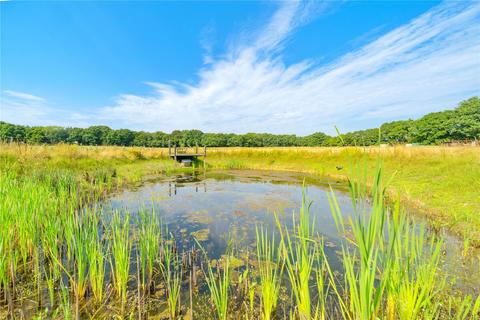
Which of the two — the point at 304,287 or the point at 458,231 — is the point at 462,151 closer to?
the point at 458,231

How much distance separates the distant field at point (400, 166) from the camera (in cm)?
598

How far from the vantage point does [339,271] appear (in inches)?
150

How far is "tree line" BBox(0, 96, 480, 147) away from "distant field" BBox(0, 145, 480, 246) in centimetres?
2166

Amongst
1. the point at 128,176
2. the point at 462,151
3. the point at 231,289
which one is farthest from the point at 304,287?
the point at 462,151

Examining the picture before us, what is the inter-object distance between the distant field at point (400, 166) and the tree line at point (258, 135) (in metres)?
21.7

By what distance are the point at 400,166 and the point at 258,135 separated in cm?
9435

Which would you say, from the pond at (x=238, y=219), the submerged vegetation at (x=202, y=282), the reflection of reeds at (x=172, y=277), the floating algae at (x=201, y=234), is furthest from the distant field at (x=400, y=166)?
the floating algae at (x=201, y=234)

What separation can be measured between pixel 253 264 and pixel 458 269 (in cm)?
357

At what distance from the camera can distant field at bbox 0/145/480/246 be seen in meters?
5.98

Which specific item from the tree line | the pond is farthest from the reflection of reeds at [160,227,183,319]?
the tree line

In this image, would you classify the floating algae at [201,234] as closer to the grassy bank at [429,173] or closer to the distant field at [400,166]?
the grassy bank at [429,173]

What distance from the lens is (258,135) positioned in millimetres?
108750

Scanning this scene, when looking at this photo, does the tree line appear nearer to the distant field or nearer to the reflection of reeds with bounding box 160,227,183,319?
the distant field

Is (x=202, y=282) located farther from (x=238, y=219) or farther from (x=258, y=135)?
(x=258, y=135)
